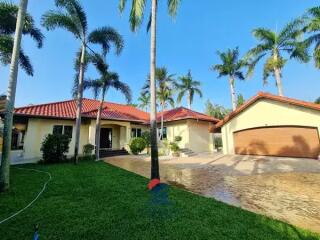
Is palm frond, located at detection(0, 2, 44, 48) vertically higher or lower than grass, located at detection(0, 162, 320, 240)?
higher

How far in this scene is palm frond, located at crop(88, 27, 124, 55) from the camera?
13.4 meters

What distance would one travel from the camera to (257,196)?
577 cm

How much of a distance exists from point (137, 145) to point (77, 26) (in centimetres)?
1177

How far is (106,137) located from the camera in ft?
67.5

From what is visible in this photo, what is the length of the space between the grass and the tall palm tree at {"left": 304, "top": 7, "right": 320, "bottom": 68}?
64.0ft

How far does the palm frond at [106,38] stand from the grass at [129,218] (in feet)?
37.6

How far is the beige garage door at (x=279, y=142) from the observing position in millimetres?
12656

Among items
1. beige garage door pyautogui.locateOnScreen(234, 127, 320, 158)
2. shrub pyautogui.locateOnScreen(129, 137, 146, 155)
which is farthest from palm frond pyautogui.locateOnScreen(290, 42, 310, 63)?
shrub pyautogui.locateOnScreen(129, 137, 146, 155)

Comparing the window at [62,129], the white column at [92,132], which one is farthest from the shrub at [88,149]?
the window at [62,129]

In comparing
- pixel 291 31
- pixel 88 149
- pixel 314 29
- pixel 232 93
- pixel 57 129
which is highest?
pixel 291 31

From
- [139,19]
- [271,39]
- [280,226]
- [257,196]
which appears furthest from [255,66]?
[280,226]

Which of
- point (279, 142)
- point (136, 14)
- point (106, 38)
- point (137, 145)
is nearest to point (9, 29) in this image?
point (106, 38)

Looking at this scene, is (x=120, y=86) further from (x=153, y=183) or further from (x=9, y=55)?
(x=153, y=183)

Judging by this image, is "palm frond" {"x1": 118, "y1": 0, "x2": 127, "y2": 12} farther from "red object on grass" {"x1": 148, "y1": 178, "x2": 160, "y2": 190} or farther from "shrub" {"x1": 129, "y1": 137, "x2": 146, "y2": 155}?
"shrub" {"x1": 129, "y1": 137, "x2": 146, "y2": 155}
